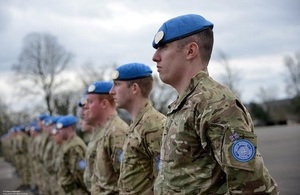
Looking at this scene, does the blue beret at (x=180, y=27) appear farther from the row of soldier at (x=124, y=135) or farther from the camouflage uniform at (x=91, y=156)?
the camouflage uniform at (x=91, y=156)

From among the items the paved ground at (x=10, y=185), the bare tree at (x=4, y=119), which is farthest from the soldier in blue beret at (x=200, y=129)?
the bare tree at (x=4, y=119)

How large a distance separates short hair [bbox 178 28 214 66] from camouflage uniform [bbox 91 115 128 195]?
7.03 feet

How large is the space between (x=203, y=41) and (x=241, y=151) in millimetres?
790

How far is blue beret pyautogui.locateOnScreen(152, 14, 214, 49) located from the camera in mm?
2559

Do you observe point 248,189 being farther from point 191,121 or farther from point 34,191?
point 34,191

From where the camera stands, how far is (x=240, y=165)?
2.09 m

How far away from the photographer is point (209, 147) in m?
2.28

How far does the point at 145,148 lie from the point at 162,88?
45.1 meters

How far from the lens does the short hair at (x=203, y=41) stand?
256 cm

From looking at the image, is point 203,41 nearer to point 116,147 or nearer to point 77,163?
point 116,147

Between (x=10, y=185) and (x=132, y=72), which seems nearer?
(x=132, y=72)

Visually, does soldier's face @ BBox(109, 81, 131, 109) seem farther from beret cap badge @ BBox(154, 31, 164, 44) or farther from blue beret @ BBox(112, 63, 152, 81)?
beret cap badge @ BBox(154, 31, 164, 44)

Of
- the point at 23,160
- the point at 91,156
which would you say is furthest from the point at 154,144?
the point at 23,160

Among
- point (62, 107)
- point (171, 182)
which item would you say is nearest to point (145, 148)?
point (171, 182)
